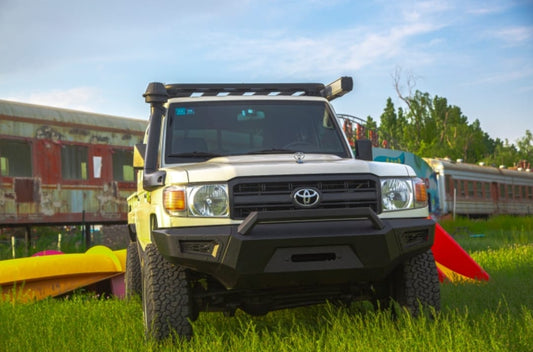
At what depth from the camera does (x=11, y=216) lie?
15961mm

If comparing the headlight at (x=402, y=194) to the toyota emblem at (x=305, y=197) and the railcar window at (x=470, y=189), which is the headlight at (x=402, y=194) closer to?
the toyota emblem at (x=305, y=197)

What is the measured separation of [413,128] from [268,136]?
72.5 metres

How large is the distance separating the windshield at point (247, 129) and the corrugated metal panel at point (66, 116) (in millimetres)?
11255

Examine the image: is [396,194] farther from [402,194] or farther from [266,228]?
[266,228]

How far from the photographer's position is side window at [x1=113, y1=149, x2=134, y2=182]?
18.3 meters

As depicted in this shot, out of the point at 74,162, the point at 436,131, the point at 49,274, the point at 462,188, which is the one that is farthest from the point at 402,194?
the point at 436,131

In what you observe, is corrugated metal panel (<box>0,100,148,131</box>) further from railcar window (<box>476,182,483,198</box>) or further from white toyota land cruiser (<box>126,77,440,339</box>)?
railcar window (<box>476,182,483,198</box>)

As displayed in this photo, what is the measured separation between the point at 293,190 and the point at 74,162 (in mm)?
13424

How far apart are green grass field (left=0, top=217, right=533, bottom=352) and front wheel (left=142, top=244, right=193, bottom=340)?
103 mm

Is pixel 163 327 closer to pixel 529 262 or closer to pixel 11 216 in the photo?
pixel 529 262

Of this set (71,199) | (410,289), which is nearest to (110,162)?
(71,199)

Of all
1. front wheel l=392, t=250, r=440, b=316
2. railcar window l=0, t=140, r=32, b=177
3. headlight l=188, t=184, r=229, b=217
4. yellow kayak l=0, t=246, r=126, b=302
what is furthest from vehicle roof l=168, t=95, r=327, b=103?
railcar window l=0, t=140, r=32, b=177

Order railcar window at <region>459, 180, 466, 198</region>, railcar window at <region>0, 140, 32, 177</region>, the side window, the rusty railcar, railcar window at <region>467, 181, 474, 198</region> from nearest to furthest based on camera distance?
railcar window at <region>0, 140, 32, 177</region> < the rusty railcar < the side window < railcar window at <region>459, 180, 466, 198</region> < railcar window at <region>467, 181, 474, 198</region>

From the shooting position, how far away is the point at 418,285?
5.09 meters
